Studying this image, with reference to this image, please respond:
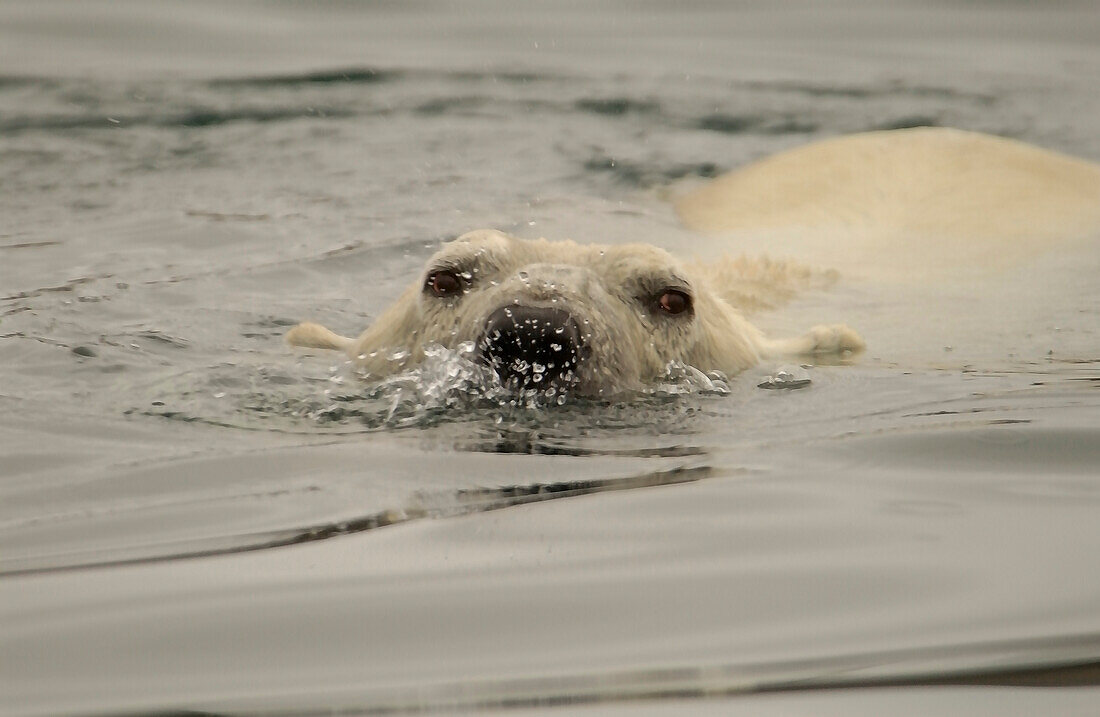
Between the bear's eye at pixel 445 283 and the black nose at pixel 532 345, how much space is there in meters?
0.75

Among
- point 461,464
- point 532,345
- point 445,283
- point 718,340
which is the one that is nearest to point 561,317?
point 532,345

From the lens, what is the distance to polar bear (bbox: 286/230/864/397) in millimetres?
5742

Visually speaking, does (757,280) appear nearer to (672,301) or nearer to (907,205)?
(907,205)

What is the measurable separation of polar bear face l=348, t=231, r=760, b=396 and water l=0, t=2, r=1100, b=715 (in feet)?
0.54

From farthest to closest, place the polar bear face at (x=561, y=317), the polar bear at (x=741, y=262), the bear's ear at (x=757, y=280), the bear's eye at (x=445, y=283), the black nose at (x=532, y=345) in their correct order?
the bear's ear at (x=757, y=280)
the bear's eye at (x=445, y=283)
the polar bear at (x=741, y=262)
the polar bear face at (x=561, y=317)
the black nose at (x=532, y=345)

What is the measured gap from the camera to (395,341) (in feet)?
22.4

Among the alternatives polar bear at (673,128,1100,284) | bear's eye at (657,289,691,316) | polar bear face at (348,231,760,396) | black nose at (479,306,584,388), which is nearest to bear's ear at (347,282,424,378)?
polar bear face at (348,231,760,396)

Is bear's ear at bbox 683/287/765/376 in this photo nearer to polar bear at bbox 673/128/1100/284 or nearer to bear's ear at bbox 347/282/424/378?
bear's ear at bbox 347/282/424/378

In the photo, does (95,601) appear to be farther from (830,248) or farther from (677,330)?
(830,248)

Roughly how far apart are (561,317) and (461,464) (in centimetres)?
73

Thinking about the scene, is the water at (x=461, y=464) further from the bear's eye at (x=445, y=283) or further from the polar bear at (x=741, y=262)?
the bear's eye at (x=445, y=283)

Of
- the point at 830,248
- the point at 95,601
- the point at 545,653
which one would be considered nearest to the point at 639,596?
the point at 545,653

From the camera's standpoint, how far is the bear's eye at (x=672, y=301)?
6.51 metres

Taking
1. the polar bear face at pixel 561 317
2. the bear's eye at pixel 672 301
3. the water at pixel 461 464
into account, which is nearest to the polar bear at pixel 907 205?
the water at pixel 461 464
